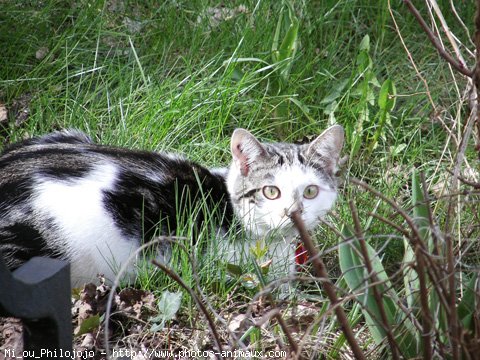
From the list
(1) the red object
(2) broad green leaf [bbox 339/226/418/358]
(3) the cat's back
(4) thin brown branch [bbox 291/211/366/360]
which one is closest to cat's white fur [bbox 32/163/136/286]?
(3) the cat's back

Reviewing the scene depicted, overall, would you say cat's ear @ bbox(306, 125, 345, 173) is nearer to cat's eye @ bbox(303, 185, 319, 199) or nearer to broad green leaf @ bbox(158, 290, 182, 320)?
cat's eye @ bbox(303, 185, 319, 199)

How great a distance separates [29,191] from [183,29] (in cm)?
166

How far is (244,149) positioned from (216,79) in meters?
0.84

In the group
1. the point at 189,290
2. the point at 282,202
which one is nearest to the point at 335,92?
the point at 282,202

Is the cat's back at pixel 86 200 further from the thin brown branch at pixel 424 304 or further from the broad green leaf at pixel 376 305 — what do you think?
the thin brown branch at pixel 424 304

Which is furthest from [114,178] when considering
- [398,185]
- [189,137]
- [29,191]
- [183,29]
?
[183,29]

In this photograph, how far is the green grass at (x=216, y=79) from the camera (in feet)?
11.8

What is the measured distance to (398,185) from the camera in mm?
3305

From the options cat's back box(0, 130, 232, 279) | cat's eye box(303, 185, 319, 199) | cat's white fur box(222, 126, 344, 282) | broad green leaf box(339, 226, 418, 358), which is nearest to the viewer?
broad green leaf box(339, 226, 418, 358)

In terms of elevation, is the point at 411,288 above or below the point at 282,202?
below

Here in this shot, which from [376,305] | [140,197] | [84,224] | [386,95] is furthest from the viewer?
[386,95]

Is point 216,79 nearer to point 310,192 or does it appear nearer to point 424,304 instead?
point 310,192

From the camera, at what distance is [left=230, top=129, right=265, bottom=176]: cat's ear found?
3049 millimetres

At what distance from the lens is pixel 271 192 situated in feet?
9.96
